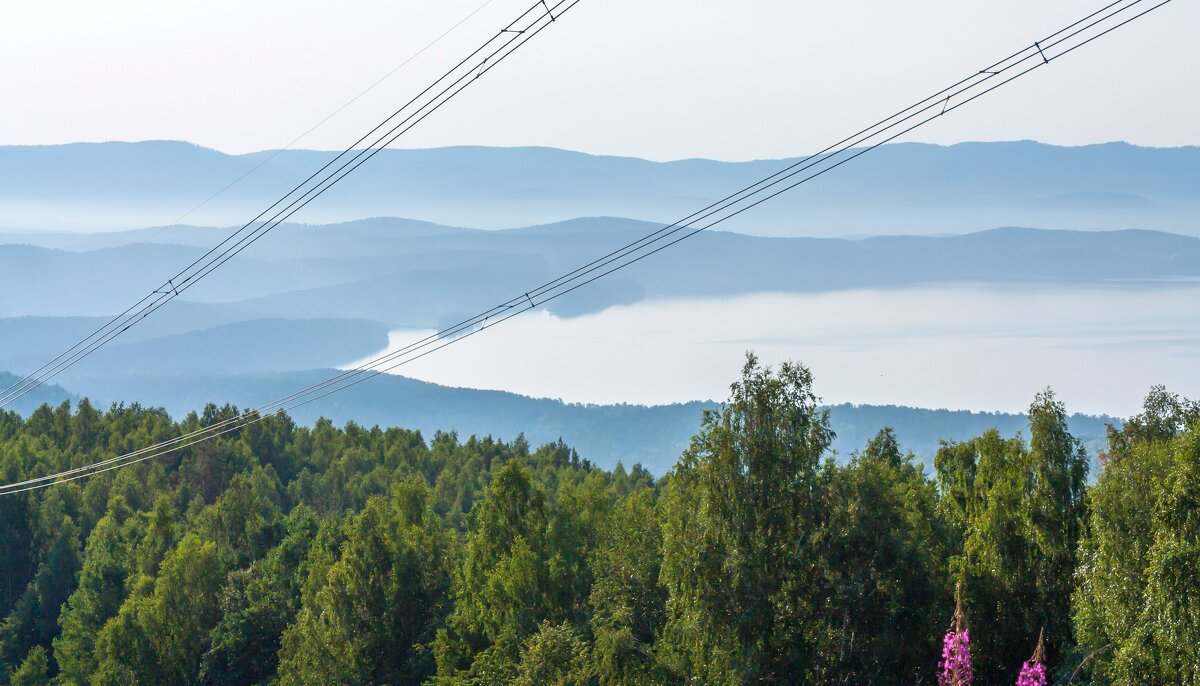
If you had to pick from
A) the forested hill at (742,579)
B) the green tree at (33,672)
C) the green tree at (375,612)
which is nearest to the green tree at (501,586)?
the forested hill at (742,579)

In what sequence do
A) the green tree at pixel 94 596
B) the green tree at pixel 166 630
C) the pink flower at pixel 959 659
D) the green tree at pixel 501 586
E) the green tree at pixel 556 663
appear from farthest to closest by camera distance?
the green tree at pixel 94 596 → the green tree at pixel 166 630 → the green tree at pixel 501 586 → the green tree at pixel 556 663 → the pink flower at pixel 959 659

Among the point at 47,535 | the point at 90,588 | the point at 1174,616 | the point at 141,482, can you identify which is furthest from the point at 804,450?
the point at 141,482

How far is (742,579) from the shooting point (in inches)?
1177

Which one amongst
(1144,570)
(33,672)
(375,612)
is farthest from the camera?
(33,672)

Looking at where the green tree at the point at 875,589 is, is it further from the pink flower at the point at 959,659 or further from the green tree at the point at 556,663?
the pink flower at the point at 959,659

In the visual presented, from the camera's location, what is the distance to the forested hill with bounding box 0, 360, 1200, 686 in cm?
2800

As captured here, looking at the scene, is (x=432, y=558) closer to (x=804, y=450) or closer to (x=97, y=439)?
(x=804, y=450)

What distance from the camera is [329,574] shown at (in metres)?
52.5

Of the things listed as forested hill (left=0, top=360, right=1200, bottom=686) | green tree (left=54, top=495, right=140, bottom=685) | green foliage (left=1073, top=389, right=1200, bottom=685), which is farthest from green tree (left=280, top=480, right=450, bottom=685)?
green foliage (left=1073, top=389, right=1200, bottom=685)

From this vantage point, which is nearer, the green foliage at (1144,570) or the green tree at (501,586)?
the green foliage at (1144,570)

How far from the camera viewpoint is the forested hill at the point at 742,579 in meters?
28.0

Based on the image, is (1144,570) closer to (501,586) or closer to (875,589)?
(875,589)

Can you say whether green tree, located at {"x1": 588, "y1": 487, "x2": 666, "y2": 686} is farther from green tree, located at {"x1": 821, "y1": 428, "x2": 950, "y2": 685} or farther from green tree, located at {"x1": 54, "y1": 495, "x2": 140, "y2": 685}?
green tree, located at {"x1": 54, "y1": 495, "x2": 140, "y2": 685}

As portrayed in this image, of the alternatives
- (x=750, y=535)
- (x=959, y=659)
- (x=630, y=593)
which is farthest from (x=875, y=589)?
(x=959, y=659)
